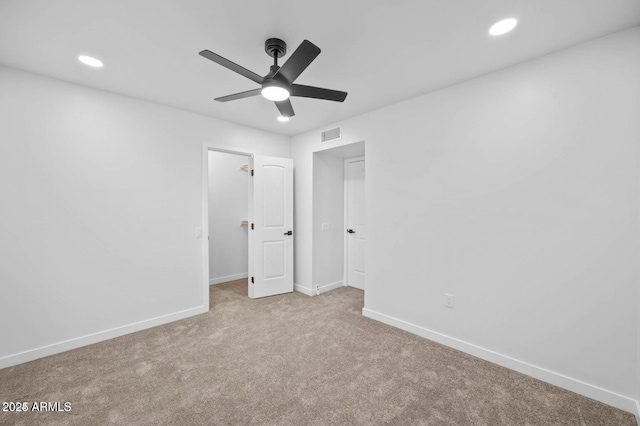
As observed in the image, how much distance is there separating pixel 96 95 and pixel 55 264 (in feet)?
5.65

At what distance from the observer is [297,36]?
72.9 inches

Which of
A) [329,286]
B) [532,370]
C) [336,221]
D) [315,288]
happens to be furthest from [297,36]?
[329,286]

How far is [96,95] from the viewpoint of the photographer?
8.84ft

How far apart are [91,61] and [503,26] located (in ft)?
10.4

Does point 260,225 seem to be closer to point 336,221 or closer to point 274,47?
point 336,221

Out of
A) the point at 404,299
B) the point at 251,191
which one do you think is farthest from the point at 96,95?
the point at 404,299

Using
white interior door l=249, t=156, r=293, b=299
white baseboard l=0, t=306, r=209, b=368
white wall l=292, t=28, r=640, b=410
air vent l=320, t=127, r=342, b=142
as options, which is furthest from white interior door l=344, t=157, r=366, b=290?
white baseboard l=0, t=306, r=209, b=368

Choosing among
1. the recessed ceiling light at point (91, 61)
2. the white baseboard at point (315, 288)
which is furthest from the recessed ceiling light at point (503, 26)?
the white baseboard at point (315, 288)

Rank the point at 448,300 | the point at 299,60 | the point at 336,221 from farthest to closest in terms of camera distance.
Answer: the point at 336,221, the point at 448,300, the point at 299,60

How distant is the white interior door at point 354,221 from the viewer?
14.5 feet

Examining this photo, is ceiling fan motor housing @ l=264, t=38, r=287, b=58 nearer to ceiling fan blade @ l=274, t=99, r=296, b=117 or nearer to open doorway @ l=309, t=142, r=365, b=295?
ceiling fan blade @ l=274, t=99, r=296, b=117

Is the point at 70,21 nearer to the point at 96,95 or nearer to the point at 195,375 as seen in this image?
the point at 96,95

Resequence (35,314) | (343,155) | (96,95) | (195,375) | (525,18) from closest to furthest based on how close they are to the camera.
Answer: (525,18)
(195,375)
(35,314)
(96,95)
(343,155)

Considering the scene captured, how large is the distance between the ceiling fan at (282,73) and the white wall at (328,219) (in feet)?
6.86
